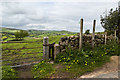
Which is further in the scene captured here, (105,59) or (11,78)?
(105,59)

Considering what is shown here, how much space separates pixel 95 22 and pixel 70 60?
418 centimetres

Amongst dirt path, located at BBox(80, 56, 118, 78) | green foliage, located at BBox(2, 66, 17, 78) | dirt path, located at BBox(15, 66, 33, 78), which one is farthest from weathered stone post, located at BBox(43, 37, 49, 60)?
dirt path, located at BBox(80, 56, 118, 78)

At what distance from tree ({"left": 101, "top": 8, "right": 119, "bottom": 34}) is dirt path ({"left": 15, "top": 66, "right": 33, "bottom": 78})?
36.1ft

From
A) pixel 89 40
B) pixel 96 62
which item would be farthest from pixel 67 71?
pixel 89 40

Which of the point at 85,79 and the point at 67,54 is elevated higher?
the point at 67,54

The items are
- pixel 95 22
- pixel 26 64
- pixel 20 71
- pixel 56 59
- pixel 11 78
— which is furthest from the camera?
pixel 95 22

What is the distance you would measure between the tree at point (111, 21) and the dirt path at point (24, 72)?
11.0 meters

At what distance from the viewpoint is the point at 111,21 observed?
11719 millimetres

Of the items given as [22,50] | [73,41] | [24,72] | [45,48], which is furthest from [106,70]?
[22,50]

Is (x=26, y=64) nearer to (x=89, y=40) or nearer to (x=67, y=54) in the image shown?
(x=67, y=54)

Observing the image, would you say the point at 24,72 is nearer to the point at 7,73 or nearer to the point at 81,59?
the point at 7,73

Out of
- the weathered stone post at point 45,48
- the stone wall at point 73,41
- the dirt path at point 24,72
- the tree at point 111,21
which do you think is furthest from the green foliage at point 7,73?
the tree at point 111,21

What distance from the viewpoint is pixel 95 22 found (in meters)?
7.45

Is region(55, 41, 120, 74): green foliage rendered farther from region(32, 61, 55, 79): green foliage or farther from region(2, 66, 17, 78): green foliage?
region(2, 66, 17, 78): green foliage
